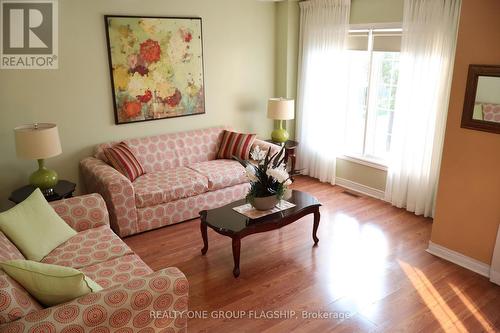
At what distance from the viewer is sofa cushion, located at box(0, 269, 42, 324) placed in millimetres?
1879

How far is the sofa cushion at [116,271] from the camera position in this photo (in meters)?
2.60

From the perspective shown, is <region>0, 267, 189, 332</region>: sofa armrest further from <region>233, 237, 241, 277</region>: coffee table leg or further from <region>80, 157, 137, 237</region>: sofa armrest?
<region>80, 157, 137, 237</region>: sofa armrest

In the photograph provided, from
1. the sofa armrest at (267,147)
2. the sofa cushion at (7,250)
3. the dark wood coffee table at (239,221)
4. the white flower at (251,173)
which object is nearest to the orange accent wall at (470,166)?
the dark wood coffee table at (239,221)

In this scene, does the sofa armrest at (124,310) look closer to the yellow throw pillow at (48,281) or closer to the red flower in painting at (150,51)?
the yellow throw pillow at (48,281)

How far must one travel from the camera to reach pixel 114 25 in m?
4.42

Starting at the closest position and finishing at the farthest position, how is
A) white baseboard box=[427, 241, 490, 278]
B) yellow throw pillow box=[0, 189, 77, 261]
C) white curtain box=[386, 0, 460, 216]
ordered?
yellow throw pillow box=[0, 189, 77, 261]
white baseboard box=[427, 241, 490, 278]
white curtain box=[386, 0, 460, 216]

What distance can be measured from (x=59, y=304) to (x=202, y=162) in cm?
322

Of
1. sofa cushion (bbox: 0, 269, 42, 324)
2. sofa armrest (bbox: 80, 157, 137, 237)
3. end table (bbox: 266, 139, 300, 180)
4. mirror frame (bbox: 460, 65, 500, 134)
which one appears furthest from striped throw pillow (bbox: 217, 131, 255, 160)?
sofa cushion (bbox: 0, 269, 42, 324)

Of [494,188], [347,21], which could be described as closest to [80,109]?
[347,21]

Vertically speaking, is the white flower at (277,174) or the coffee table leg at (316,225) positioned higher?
the white flower at (277,174)

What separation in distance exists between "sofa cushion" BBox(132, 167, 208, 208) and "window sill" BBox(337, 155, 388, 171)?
215cm

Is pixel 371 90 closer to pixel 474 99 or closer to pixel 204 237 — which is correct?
pixel 474 99

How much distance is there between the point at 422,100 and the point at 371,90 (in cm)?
86

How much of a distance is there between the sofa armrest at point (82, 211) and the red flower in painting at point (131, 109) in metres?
1.57
